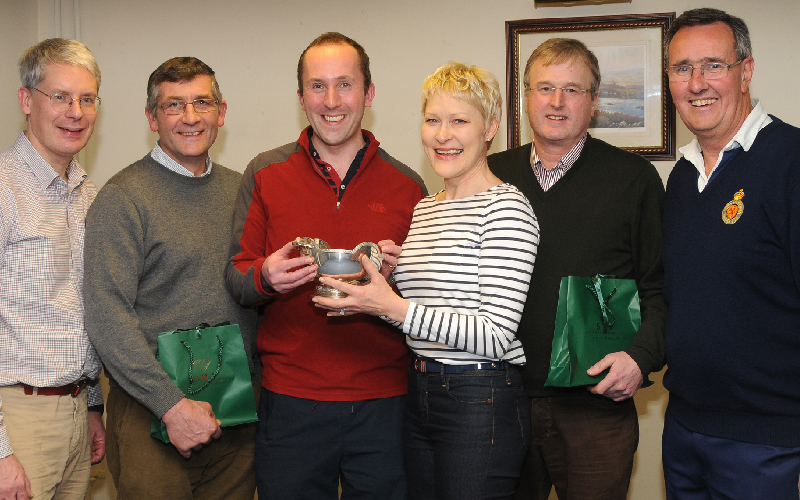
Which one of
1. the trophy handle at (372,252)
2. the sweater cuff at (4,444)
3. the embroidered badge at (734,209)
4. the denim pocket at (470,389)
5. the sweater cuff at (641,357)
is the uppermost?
the embroidered badge at (734,209)

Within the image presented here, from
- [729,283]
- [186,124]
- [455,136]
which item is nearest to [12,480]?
[186,124]

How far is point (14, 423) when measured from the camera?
88.7 inches

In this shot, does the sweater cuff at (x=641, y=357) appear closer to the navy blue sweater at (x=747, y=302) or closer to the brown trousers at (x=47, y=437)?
the navy blue sweater at (x=747, y=302)

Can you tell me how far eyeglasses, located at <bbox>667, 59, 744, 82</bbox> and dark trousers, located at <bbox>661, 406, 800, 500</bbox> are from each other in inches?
42.6

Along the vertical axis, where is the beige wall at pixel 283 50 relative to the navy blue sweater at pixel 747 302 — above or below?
above

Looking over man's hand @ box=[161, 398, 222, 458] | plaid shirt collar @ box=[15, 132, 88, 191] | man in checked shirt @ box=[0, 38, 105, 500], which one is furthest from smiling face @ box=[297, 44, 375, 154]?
man's hand @ box=[161, 398, 222, 458]

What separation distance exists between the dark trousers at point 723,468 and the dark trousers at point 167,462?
148cm

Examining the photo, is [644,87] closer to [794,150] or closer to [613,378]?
[794,150]

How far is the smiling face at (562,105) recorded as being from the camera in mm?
2363

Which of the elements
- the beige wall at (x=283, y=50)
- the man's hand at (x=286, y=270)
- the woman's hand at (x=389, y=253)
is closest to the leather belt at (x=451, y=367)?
the woman's hand at (x=389, y=253)

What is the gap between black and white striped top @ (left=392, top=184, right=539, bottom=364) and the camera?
1929mm

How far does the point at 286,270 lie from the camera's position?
2.12 metres

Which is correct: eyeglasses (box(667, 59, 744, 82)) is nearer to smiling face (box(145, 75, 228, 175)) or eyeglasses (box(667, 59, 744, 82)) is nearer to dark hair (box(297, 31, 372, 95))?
dark hair (box(297, 31, 372, 95))

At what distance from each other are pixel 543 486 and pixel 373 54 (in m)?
2.34
